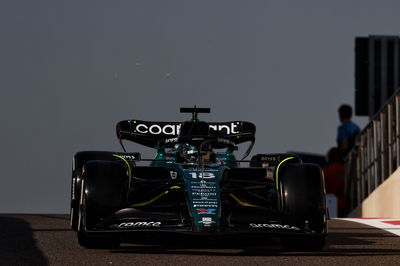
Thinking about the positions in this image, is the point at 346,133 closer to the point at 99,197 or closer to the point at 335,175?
the point at 335,175

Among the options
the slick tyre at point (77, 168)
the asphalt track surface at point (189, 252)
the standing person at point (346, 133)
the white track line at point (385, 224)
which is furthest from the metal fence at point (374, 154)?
the slick tyre at point (77, 168)

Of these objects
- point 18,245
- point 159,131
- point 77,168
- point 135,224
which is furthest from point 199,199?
point 159,131

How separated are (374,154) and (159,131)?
8194 mm

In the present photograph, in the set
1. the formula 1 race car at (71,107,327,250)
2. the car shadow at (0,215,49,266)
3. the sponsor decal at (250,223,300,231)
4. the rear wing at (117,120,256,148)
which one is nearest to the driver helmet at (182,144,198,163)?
the formula 1 race car at (71,107,327,250)

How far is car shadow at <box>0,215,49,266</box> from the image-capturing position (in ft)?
30.7

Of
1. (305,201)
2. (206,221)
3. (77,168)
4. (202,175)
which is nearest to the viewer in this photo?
(206,221)

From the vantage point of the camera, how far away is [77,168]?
12055 mm

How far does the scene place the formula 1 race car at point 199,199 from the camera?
33.1 ft

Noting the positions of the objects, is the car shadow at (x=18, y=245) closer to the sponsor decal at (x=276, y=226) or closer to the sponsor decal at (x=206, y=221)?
the sponsor decal at (x=206, y=221)

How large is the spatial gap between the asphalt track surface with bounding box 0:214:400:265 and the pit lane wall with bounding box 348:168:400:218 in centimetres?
652

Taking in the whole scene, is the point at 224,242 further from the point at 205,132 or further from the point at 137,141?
the point at 137,141

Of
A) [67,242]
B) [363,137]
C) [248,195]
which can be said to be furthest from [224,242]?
[363,137]

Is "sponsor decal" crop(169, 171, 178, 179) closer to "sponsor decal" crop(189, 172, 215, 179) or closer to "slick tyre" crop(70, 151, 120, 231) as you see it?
"slick tyre" crop(70, 151, 120, 231)

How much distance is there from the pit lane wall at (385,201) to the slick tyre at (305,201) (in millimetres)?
8403
